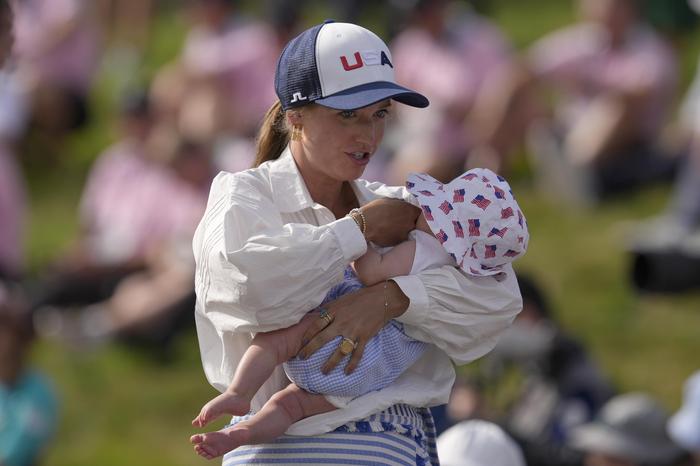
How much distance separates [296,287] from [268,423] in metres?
0.29

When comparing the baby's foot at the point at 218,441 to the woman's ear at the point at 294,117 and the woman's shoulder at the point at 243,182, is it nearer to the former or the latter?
the woman's shoulder at the point at 243,182

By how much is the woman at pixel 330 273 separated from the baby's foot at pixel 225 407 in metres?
0.15

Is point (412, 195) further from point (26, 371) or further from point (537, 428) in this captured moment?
point (26, 371)

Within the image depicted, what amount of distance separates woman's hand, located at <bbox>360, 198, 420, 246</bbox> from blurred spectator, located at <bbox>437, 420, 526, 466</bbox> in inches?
38.9

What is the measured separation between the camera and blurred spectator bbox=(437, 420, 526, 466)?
3.92 m

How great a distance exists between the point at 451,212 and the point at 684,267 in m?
4.59

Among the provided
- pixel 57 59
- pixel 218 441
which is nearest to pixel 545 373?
pixel 218 441

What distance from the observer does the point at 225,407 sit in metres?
2.86

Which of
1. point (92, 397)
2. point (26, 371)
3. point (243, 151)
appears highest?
point (243, 151)

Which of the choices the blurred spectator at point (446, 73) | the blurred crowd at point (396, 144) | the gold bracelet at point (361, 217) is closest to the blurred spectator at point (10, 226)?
the blurred crowd at point (396, 144)

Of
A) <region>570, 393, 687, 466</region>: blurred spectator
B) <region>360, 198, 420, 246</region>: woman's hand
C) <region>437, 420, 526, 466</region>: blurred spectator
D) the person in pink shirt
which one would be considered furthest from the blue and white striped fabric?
the person in pink shirt

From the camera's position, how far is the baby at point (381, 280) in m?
2.93

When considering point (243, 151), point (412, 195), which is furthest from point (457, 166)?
point (412, 195)

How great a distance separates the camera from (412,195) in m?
3.12
